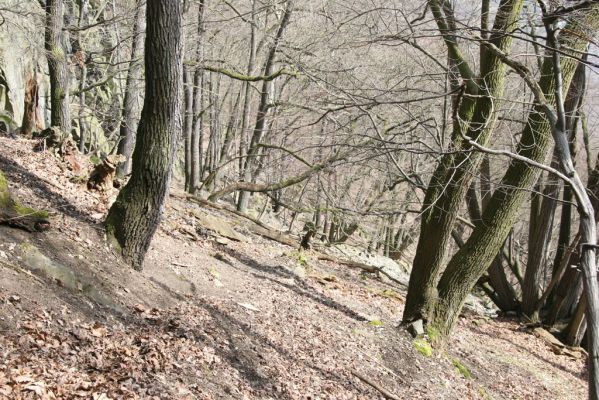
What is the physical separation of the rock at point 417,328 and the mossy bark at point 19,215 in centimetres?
473

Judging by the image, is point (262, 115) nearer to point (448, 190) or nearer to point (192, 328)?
point (448, 190)

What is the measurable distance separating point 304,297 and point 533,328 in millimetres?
6471

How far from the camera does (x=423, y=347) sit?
7.00 m

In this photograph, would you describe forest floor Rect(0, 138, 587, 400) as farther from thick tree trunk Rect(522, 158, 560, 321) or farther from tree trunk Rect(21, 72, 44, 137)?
thick tree trunk Rect(522, 158, 560, 321)

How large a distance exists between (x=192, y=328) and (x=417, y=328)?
3353mm

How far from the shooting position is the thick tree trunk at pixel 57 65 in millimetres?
9156

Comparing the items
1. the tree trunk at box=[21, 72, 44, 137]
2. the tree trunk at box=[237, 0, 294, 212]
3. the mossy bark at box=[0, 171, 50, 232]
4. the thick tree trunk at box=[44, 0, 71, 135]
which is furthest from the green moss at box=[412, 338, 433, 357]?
the tree trunk at box=[237, 0, 294, 212]

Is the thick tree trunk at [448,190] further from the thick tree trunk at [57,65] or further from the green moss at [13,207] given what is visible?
the thick tree trunk at [57,65]

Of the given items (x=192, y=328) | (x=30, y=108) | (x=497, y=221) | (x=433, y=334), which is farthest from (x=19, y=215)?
(x=30, y=108)

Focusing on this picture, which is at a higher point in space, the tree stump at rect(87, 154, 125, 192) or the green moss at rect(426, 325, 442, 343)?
the tree stump at rect(87, 154, 125, 192)

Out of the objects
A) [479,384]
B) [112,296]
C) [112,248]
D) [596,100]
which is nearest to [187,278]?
[112,248]

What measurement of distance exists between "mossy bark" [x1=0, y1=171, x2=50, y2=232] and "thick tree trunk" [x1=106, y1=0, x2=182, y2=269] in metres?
0.67

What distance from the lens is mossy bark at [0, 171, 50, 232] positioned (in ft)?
16.5

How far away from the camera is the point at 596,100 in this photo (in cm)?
1228
